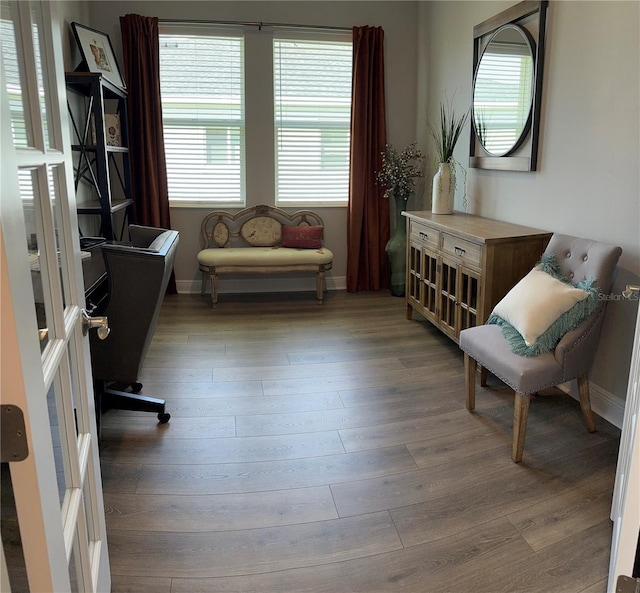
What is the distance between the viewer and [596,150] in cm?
290

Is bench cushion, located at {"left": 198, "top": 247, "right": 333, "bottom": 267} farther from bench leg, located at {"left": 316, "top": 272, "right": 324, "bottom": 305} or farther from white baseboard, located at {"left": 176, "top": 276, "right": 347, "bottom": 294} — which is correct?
white baseboard, located at {"left": 176, "top": 276, "right": 347, "bottom": 294}

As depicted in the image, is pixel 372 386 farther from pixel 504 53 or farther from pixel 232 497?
pixel 504 53

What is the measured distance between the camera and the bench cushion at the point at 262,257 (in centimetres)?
492

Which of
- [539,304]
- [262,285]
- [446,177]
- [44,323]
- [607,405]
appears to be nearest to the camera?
[44,323]

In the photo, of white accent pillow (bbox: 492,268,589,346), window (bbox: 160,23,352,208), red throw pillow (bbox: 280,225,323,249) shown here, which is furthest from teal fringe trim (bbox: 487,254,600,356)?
Answer: window (bbox: 160,23,352,208)

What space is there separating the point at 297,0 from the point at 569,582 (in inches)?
192

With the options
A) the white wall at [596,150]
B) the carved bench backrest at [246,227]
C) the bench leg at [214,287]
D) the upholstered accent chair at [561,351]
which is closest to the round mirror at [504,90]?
the white wall at [596,150]

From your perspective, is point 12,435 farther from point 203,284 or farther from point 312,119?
point 312,119

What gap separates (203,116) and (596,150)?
3.46m

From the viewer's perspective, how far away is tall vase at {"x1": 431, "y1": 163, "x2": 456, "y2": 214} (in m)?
4.21

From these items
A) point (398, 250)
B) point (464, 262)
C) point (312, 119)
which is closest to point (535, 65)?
point (464, 262)

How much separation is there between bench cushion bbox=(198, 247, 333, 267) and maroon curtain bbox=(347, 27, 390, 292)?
467 millimetres

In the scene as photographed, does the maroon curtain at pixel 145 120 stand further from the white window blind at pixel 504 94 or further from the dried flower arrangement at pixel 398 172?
the white window blind at pixel 504 94

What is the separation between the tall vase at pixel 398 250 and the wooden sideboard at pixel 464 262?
749mm
